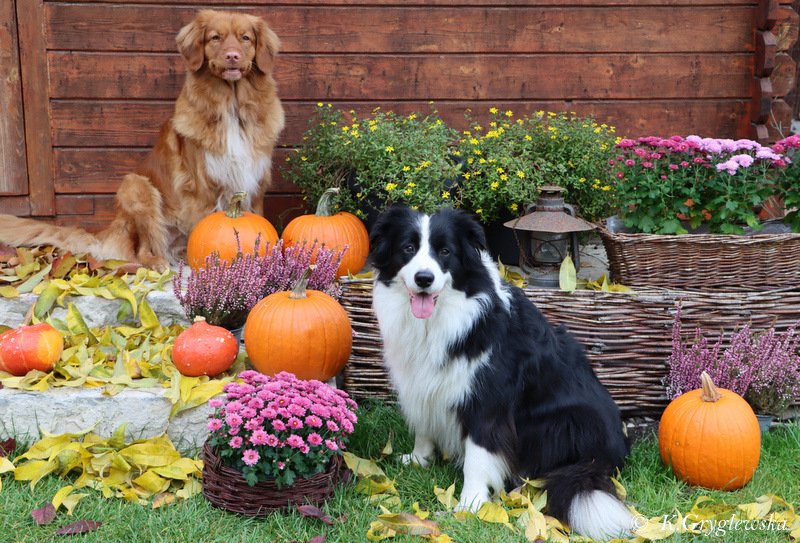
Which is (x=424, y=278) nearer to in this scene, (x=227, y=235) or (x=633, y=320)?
(x=633, y=320)

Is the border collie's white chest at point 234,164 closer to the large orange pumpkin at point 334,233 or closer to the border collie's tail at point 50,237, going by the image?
the large orange pumpkin at point 334,233

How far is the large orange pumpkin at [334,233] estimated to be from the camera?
4234 mm

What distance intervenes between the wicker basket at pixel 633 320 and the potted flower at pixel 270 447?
91cm

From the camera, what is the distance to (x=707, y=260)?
3.84 metres

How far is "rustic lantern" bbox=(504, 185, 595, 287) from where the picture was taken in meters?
3.88

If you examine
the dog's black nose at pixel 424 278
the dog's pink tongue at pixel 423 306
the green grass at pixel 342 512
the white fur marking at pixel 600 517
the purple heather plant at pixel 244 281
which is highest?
the dog's black nose at pixel 424 278

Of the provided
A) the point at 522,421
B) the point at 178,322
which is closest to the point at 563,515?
the point at 522,421

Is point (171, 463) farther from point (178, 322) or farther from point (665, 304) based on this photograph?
point (665, 304)

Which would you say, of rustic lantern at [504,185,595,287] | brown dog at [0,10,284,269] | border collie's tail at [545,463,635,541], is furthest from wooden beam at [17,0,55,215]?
border collie's tail at [545,463,635,541]

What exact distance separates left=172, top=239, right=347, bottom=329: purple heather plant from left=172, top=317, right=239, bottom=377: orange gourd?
0.24m

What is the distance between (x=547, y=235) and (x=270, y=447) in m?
1.95

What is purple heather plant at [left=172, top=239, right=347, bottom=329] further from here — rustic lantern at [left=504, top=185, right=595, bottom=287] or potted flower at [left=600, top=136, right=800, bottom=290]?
potted flower at [left=600, top=136, right=800, bottom=290]

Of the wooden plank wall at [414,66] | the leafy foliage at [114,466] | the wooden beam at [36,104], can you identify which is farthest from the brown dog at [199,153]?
the leafy foliage at [114,466]

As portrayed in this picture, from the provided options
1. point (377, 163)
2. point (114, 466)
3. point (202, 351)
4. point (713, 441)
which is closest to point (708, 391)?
point (713, 441)
